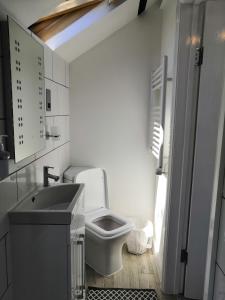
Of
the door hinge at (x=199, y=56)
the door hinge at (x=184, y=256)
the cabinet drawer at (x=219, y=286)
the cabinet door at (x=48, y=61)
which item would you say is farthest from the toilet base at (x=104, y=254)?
the door hinge at (x=199, y=56)

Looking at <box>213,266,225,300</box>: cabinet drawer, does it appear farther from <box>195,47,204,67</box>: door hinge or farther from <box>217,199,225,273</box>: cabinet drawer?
<box>195,47,204,67</box>: door hinge

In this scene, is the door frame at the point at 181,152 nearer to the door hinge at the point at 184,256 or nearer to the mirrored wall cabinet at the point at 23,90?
the door hinge at the point at 184,256

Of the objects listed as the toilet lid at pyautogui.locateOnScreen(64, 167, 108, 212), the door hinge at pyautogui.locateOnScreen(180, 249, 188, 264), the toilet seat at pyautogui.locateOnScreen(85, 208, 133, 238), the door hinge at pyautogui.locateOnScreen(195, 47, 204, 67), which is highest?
the door hinge at pyautogui.locateOnScreen(195, 47, 204, 67)

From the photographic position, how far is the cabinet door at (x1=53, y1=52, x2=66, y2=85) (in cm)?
197

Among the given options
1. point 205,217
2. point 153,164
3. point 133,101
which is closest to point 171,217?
point 205,217

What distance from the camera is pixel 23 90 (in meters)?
1.30

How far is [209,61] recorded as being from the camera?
160 cm

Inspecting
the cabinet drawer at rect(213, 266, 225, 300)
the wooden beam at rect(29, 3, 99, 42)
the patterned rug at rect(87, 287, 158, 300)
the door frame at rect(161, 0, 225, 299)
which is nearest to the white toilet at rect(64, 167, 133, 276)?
the patterned rug at rect(87, 287, 158, 300)

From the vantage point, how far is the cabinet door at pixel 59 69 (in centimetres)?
197

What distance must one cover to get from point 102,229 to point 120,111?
1215 millimetres

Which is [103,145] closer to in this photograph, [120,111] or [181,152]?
[120,111]

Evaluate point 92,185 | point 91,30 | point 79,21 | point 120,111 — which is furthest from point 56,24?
point 92,185

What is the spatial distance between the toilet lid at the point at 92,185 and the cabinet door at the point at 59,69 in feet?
2.87

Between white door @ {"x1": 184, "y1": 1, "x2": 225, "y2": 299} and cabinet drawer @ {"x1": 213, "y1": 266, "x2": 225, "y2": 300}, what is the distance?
2.62ft
